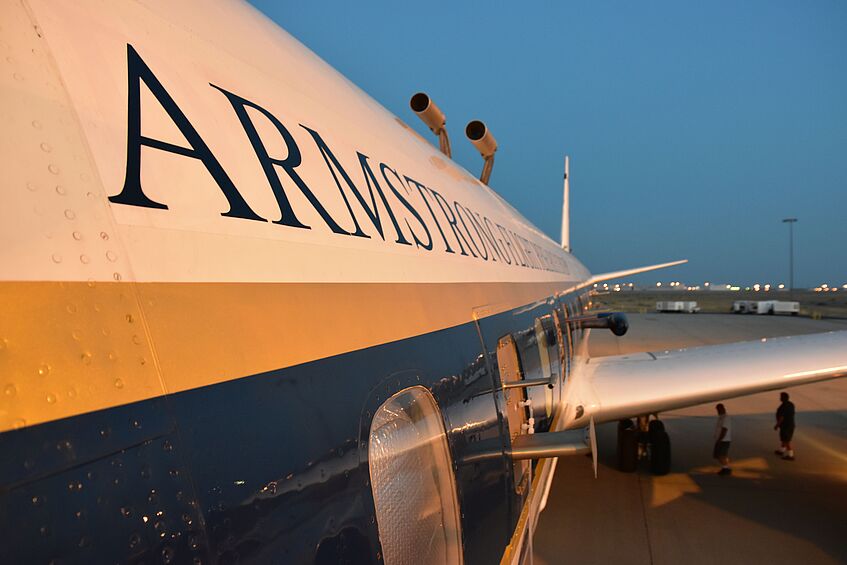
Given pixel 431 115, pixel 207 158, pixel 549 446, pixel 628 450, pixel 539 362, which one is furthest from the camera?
pixel 628 450

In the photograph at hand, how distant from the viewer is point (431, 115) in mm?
5273

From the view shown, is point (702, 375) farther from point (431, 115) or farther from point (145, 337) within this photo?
point (145, 337)

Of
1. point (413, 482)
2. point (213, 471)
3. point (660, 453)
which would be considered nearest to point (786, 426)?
point (660, 453)

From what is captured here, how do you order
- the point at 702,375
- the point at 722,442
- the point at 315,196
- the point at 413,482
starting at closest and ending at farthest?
the point at 315,196 < the point at 413,482 < the point at 702,375 < the point at 722,442

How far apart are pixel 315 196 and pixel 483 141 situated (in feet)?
16.1

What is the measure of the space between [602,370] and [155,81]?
301 inches

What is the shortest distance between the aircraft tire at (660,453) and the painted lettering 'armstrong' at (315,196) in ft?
19.1

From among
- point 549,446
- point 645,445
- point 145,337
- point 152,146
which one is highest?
point 152,146

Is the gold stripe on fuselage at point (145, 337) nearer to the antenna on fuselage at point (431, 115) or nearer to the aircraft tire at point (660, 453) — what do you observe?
the antenna on fuselage at point (431, 115)

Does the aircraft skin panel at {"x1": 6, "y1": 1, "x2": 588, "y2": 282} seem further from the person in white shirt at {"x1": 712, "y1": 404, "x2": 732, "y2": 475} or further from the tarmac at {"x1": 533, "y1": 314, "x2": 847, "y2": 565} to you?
the person in white shirt at {"x1": 712, "y1": 404, "x2": 732, "y2": 475}

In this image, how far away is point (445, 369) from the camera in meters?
2.33

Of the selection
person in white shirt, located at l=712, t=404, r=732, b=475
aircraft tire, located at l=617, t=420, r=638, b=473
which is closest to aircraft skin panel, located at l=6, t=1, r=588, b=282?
aircraft tire, located at l=617, t=420, r=638, b=473

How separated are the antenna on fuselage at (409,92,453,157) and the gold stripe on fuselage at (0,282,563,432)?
149 inches

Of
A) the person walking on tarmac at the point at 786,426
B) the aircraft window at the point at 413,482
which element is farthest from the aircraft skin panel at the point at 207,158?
the person walking on tarmac at the point at 786,426
